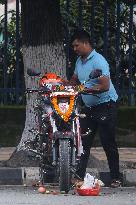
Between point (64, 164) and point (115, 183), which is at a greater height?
point (64, 164)

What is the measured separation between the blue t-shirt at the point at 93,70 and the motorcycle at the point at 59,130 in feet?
1.26

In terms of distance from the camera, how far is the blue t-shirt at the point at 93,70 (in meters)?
9.39

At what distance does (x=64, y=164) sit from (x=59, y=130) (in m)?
0.37

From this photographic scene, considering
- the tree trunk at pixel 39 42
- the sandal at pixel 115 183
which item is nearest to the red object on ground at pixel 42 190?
the sandal at pixel 115 183

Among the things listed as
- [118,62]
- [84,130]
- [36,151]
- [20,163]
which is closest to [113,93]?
[84,130]

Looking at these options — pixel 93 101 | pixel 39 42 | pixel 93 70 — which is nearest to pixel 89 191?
pixel 93 101

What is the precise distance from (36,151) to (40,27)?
226 centimetres

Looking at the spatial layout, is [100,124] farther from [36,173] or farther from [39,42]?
[39,42]

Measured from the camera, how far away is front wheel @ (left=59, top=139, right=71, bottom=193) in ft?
28.1

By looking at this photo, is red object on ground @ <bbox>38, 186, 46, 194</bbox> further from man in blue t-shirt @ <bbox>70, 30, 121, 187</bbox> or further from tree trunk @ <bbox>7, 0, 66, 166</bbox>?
tree trunk @ <bbox>7, 0, 66, 166</bbox>

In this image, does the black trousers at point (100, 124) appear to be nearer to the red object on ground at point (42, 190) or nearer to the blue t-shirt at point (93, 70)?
the blue t-shirt at point (93, 70)

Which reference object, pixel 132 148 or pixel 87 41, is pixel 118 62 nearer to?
pixel 132 148

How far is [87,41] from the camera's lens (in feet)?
31.3

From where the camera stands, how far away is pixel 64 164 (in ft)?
28.1
